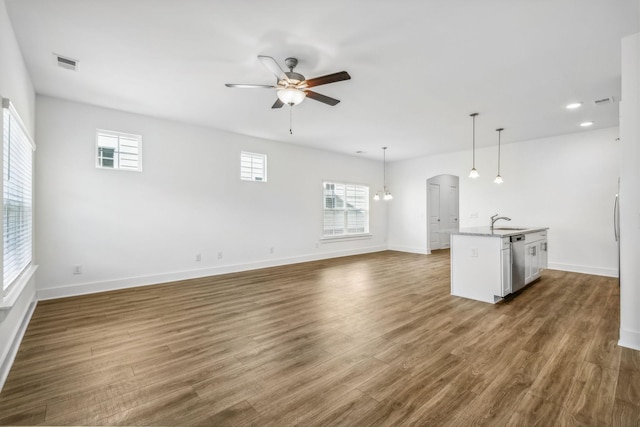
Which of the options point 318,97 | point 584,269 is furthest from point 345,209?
point 584,269

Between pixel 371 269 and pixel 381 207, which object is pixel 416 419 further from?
pixel 381 207

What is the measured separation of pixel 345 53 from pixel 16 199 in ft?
12.0

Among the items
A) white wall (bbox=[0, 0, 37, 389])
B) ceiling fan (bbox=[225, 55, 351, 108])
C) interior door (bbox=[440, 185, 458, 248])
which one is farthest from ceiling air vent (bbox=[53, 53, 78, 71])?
interior door (bbox=[440, 185, 458, 248])

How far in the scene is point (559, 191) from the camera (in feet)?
19.8

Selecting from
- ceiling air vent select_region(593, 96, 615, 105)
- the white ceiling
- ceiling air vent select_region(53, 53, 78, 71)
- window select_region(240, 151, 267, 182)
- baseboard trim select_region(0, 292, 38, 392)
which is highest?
ceiling air vent select_region(53, 53, 78, 71)

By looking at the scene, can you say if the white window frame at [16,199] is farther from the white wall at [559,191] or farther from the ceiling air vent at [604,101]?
the white wall at [559,191]

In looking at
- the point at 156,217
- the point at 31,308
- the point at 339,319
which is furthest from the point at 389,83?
the point at 31,308

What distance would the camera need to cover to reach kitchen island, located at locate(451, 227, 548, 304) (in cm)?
392

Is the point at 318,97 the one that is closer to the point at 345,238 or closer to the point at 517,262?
the point at 517,262

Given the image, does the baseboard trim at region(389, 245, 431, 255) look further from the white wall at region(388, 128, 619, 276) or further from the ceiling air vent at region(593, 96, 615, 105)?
the ceiling air vent at region(593, 96, 615, 105)

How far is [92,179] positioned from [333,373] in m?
4.58

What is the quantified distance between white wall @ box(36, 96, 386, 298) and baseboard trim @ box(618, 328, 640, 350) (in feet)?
17.9

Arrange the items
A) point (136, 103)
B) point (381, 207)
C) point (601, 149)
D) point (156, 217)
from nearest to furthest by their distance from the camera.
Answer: point (136, 103)
point (156, 217)
point (601, 149)
point (381, 207)

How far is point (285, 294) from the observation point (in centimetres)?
439
